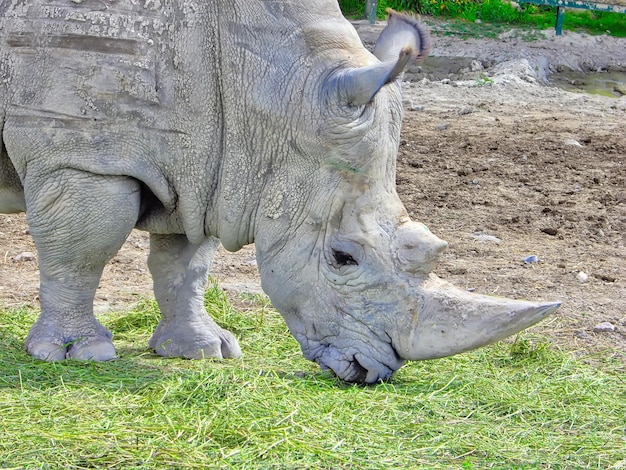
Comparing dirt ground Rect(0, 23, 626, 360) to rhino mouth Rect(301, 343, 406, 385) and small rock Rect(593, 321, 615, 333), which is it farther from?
rhino mouth Rect(301, 343, 406, 385)

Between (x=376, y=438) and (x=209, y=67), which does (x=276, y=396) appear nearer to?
(x=376, y=438)

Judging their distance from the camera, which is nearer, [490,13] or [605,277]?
[605,277]

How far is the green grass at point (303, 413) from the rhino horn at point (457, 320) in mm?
261

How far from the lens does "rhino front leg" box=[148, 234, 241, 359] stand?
6.41 meters

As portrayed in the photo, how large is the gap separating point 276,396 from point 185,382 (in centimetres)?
42

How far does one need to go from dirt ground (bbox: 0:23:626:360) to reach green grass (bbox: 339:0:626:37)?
3767mm

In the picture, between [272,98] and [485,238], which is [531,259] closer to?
[485,238]

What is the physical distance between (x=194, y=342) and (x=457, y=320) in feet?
5.41

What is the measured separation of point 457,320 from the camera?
531 cm

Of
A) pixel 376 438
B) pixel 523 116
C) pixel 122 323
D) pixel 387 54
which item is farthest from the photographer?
pixel 523 116

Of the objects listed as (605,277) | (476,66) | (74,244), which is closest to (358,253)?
(74,244)

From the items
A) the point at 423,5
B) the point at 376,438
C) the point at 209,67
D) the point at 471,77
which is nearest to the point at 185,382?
the point at 376,438

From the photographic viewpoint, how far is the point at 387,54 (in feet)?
19.0

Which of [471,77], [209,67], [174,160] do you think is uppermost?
[209,67]
